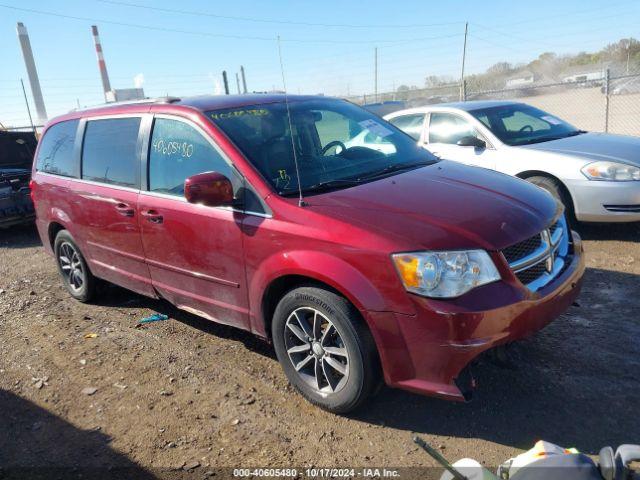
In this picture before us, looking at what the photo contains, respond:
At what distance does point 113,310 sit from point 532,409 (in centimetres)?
384

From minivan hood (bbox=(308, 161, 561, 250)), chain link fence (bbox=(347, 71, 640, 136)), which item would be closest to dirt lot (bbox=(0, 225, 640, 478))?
minivan hood (bbox=(308, 161, 561, 250))

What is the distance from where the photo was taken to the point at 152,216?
384 cm

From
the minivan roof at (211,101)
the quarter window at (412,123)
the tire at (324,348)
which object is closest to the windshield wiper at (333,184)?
the tire at (324,348)

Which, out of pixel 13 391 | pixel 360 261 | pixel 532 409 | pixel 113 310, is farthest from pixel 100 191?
pixel 532 409

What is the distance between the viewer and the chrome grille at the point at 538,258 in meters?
2.77

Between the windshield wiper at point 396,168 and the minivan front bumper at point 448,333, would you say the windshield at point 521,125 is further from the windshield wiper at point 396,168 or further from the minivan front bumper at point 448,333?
the minivan front bumper at point 448,333

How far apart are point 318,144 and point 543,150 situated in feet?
10.7

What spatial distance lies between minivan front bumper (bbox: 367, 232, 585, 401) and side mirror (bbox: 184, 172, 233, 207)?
1.16 m

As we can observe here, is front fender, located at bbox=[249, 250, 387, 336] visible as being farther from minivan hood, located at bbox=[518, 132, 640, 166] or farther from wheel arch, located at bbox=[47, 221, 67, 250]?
minivan hood, located at bbox=[518, 132, 640, 166]

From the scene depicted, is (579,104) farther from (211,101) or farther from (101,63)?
(101,63)

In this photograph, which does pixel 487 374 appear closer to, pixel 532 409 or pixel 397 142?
pixel 532 409

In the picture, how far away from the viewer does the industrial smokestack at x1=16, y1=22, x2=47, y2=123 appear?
47438 mm

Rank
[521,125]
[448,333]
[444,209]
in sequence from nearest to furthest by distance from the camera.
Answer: [448,333] < [444,209] < [521,125]

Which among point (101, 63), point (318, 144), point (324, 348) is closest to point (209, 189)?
point (318, 144)
